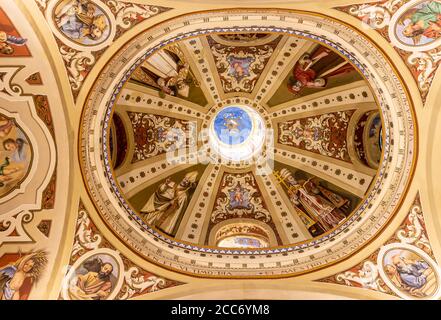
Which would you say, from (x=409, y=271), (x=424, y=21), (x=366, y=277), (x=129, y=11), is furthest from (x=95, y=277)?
(x=424, y=21)

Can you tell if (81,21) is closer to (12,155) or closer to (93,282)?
(12,155)

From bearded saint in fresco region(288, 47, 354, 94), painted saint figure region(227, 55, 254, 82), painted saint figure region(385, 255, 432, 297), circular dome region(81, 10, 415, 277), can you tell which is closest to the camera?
painted saint figure region(385, 255, 432, 297)

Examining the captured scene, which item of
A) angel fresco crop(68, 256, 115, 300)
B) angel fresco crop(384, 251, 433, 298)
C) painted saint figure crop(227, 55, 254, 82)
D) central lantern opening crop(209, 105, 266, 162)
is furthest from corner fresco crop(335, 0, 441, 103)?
angel fresco crop(68, 256, 115, 300)

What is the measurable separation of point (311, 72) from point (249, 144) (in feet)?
10.2

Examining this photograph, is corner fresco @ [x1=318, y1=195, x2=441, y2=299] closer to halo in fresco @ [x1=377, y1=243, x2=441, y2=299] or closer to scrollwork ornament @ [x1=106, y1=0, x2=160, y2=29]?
halo in fresco @ [x1=377, y1=243, x2=441, y2=299]

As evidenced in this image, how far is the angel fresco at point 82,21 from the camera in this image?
8.38m

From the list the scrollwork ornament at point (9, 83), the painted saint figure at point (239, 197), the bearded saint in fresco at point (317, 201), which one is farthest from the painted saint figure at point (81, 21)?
the bearded saint in fresco at point (317, 201)

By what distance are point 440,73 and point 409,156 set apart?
182 centimetres

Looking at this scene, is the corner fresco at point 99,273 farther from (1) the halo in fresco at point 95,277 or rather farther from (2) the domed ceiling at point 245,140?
(2) the domed ceiling at point 245,140

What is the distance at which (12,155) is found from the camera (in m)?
9.10

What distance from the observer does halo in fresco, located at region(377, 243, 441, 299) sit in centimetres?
915

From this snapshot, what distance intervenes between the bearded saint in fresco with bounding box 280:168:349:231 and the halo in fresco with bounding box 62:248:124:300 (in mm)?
5388
